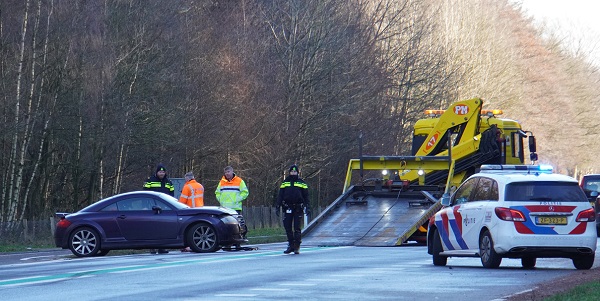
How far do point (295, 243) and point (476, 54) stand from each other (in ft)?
152

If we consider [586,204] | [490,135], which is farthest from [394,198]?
[586,204]

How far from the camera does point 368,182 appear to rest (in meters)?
30.3

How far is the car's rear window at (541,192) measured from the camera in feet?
61.4

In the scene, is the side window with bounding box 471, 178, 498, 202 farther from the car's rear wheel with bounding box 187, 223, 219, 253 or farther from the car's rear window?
the car's rear wheel with bounding box 187, 223, 219, 253

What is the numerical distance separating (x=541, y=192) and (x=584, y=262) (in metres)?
1.29

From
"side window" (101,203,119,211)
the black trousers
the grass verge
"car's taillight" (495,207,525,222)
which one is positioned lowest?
the grass verge

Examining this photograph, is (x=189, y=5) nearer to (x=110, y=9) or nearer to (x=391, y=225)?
(x=110, y=9)

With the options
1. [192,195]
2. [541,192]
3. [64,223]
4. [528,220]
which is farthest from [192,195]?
[528,220]

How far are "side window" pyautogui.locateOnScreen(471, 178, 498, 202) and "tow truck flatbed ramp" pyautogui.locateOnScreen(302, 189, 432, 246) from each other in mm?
6955

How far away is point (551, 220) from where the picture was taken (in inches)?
731

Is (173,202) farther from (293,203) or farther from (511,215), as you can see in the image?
(511,215)

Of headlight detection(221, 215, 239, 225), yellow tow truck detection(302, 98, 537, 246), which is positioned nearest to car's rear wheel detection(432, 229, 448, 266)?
headlight detection(221, 215, 239, 225)

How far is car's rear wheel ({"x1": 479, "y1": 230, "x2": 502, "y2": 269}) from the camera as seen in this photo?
1873 cm

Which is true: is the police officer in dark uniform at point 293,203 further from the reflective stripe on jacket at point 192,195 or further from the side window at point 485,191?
the side window at point 485,191
